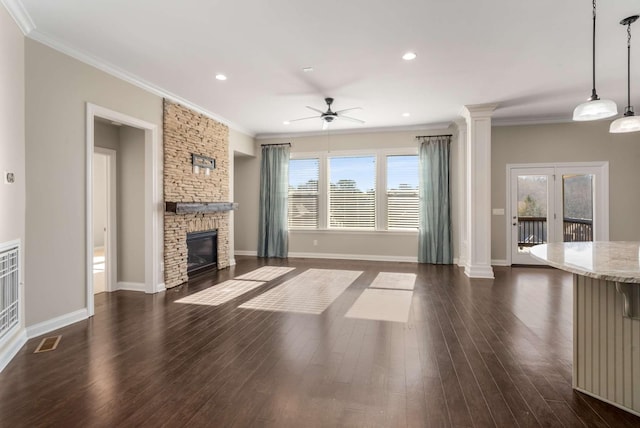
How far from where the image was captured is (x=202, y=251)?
6262mm

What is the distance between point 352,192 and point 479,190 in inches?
112

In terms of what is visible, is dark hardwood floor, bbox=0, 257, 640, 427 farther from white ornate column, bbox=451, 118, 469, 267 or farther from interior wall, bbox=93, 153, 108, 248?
interior wall, bbox=93, 153, 108, 248

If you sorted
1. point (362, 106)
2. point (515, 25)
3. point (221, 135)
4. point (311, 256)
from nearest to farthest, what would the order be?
1. point (515, 25)
2. point (362, 106)
3. point (221, 135)
4. point (311, 256)

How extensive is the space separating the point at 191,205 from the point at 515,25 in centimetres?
481

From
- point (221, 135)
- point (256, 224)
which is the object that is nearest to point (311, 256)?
point (256, 224)

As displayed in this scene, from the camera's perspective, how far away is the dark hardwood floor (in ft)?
6.69

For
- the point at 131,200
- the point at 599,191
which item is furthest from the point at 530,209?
the point at 131,200

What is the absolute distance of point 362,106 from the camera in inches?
230

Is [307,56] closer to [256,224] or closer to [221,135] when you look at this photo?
[221,135]

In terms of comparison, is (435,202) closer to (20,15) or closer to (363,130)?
(363,130)

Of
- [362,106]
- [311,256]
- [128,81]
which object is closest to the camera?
[128,81]

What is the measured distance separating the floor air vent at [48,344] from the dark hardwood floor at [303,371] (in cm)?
6

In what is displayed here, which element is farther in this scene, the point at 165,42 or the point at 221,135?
the point at 221,135

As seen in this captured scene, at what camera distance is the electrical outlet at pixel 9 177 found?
2.80m
